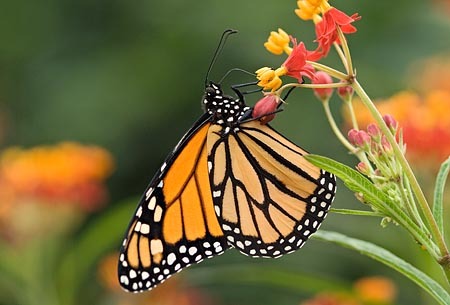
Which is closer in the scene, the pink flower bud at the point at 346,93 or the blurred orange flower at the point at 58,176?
the pink flower bud at the point at 346,93

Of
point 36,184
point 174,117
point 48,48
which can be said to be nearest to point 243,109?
point 36,184

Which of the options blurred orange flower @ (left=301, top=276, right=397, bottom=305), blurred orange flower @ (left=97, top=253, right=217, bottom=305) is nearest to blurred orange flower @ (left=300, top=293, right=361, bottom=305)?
blurred orange flower @ (left=301, top=276, right=397, bottom=305)

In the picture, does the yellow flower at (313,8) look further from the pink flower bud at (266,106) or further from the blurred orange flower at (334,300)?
the blurred orange flower at (334,300)

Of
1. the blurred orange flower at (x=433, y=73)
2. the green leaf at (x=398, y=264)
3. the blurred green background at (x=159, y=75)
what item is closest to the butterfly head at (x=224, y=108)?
the green leaf at (x=398, y=264)

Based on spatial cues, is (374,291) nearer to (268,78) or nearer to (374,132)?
(374,132)

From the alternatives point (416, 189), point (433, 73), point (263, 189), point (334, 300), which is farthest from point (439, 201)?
point (433, 73)

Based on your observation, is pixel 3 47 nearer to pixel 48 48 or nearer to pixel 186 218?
pixel 48 48
